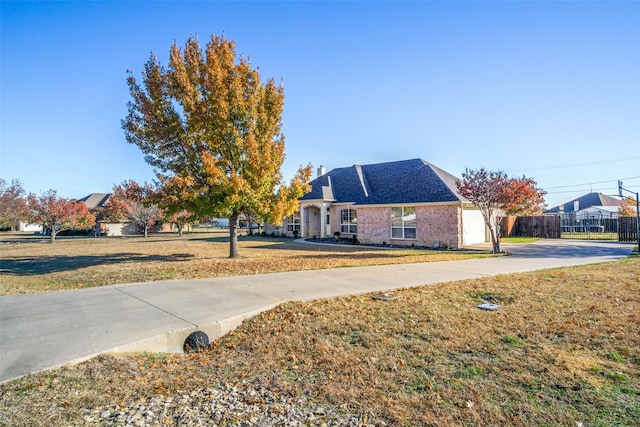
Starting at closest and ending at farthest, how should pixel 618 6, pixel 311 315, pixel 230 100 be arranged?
1. pixel 311 315
2. pixel 618 6
3. pixel 230 100

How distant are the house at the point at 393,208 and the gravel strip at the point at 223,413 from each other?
1879 centimetres

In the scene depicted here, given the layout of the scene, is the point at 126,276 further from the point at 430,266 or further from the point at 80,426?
the point at 430,266

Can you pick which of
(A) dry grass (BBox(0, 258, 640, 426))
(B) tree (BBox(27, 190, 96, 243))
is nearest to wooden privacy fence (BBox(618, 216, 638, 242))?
(A) dry grass (BBox(0, 258, 640, 426))

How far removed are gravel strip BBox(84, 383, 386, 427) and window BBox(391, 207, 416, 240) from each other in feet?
65.9

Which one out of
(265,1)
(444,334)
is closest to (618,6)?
(265,1)

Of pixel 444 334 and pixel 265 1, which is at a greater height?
pixel 265 1

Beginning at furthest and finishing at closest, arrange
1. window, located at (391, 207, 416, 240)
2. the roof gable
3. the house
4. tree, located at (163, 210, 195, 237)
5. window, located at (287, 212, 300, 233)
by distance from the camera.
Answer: the roof gable < window, located at (287, 212, 300, 233) < window, located at (391, 207, 416, 240) < the house < tree, located at (163, 210, 195, 237)

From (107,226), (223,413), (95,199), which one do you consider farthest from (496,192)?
(95,199)

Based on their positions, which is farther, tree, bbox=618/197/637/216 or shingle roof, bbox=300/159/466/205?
tree, bbox=618/197/637/216

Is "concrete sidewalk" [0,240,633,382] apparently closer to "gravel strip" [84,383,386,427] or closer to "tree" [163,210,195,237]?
"gravel strip" [84,383,386,427]

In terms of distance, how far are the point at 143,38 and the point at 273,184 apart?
7.34 m

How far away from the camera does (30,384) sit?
3.73 m

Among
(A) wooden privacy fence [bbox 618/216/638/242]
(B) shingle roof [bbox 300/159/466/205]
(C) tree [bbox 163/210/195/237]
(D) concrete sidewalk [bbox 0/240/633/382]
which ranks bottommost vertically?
(D) concrete sidewalk [bbox 0/240/633/382]

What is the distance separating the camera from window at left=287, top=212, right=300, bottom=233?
3306 centimetres
